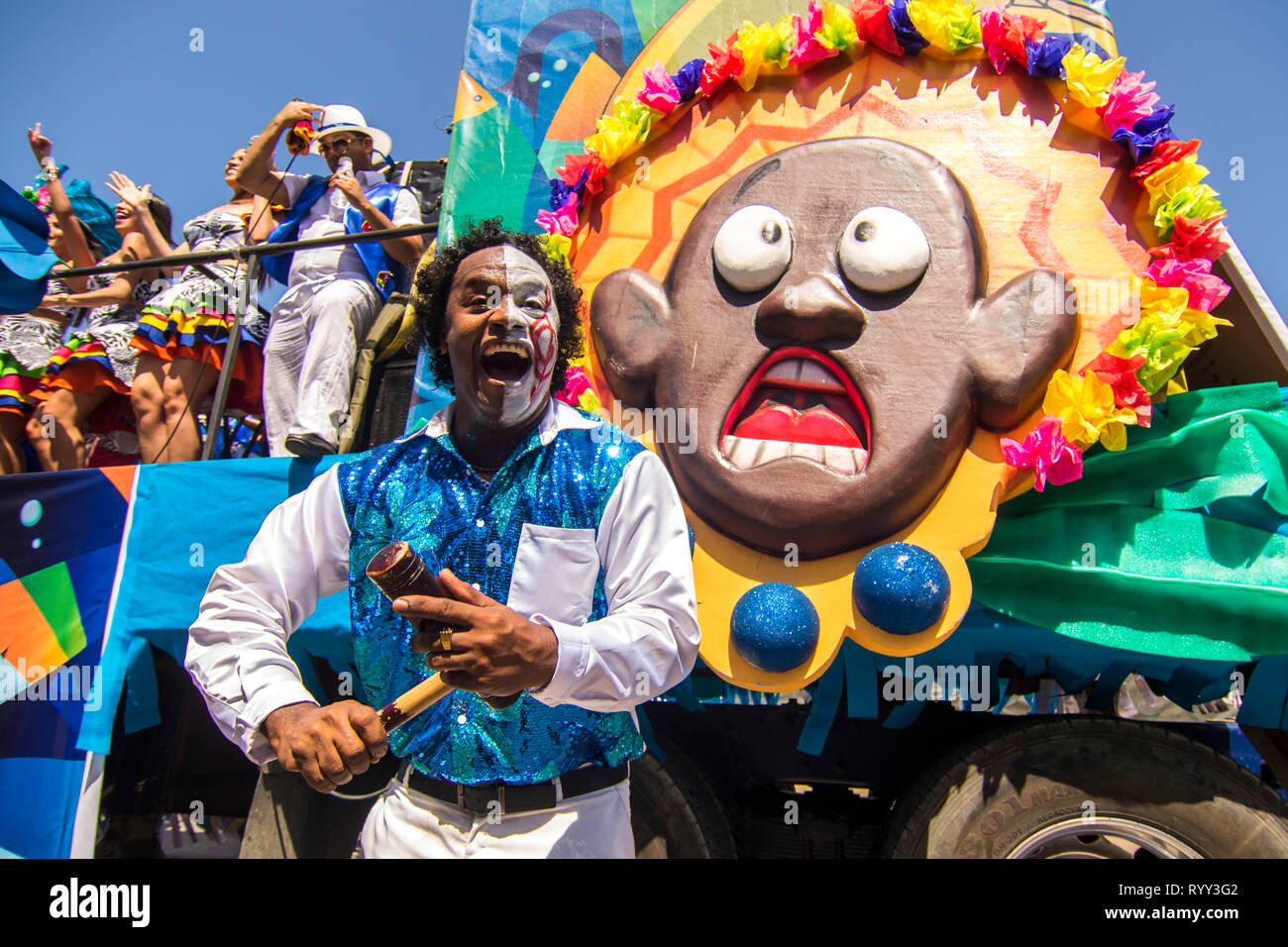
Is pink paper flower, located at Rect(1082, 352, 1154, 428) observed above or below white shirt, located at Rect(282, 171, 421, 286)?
below

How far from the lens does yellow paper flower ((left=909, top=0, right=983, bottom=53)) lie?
9.90 feet

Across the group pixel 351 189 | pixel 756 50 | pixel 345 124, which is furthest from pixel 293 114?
pixel 756 50

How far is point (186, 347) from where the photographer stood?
4.18m

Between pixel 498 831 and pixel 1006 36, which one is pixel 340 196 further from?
pixel 498 831

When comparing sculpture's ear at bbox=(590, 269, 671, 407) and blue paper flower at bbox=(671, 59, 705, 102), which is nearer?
sculpture's ear at bbox=(590, 269, 671, 407)

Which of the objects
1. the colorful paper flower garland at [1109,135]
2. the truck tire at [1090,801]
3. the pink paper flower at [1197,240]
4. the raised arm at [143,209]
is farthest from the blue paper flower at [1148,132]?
the raised arm at [143,209]

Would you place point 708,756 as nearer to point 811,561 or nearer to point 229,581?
point 811,561

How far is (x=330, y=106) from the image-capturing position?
458cm

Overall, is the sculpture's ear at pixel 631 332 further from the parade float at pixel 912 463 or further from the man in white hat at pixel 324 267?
the man in white hat at pixel 324 267

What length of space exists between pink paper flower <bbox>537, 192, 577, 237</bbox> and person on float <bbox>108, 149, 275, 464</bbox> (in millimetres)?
1415

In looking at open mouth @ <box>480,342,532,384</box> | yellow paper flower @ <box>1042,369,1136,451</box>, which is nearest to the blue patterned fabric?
open mouth @ <box>480,342,532,384</box>

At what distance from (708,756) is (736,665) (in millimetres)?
947

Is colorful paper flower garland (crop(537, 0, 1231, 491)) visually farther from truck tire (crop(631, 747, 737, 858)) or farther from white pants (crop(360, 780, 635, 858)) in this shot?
white pants (crop(360, 780, 635, 858))

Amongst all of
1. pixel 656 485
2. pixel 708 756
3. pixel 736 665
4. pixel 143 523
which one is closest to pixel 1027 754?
pixel 736 665
